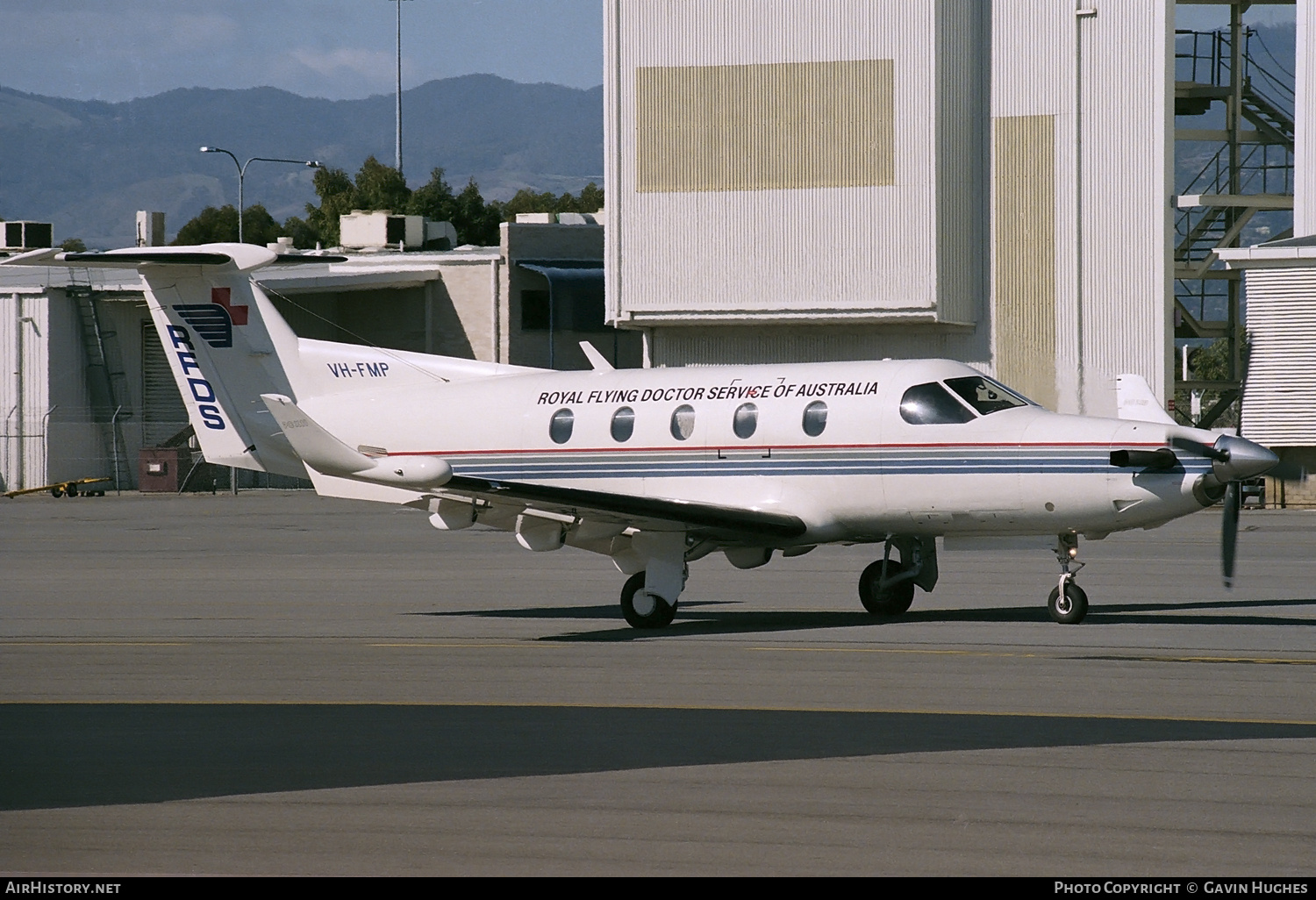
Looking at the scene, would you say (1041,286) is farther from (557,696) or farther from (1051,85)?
(557,696)

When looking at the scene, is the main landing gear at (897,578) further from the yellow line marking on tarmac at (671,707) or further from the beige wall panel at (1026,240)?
the beige wall panel at (1026,240)

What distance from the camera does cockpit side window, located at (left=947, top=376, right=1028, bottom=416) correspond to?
16.2 metres

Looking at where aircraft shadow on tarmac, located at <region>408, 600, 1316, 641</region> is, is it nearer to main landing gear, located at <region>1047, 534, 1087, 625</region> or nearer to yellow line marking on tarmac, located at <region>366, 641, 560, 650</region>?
main landing gear, located at <region>1047, 534, 1087, 625</region>

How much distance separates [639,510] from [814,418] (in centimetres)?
234

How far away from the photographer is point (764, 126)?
47594 millimetres

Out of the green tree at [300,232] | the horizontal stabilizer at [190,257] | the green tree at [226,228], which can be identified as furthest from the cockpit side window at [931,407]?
the green tree at [300,232]

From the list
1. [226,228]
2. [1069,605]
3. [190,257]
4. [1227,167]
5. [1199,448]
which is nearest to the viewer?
[1199,448]

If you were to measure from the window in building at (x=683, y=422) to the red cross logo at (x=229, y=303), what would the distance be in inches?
220

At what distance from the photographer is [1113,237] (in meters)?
45.9

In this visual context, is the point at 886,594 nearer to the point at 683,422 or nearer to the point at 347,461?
the point at 683,422

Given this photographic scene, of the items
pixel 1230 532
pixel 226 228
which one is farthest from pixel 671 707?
pixel 226 228

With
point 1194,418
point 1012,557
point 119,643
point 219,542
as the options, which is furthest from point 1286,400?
point 119,643

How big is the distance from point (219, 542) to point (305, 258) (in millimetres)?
12645

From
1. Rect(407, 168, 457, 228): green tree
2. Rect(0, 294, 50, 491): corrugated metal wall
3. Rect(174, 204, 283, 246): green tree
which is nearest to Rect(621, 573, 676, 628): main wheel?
Rect(0, 294, 50, 491): corrugated metal wall
